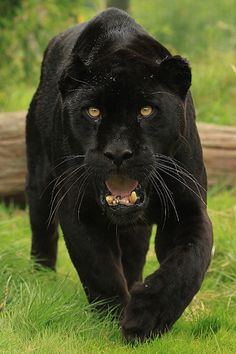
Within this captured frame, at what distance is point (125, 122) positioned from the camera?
3613 mm

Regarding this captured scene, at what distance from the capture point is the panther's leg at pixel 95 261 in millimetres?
4008

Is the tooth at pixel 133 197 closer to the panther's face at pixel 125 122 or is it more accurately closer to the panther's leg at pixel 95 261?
the panther's face at pixel 125 122

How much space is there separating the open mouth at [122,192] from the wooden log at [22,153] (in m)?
3.36

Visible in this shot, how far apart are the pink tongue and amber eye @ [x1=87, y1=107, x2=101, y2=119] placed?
27 cm

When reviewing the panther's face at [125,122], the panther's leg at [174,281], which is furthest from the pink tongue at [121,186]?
the panther's leg at [174,281]

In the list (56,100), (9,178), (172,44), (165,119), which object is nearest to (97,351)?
(165,119)

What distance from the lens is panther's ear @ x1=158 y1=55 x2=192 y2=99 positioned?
3761 millimetres

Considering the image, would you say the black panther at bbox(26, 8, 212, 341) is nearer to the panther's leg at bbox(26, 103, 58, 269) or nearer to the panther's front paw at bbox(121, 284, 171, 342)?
the panther's front paw at bbox(121, 284, 171, 342)

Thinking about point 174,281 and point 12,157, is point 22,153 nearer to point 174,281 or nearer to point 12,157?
point 12,157

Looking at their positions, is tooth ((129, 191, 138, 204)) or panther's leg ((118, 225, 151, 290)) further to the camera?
panther's leg ((118, 225, 151, 290))

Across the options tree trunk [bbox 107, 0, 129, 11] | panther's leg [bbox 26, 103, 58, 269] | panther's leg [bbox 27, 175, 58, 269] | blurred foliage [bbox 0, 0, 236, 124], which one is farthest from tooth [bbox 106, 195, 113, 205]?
tree trunk [bbox 107, 0, 129, 11]

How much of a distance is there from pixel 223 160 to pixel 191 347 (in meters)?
3.71

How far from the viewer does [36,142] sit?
4.93 m

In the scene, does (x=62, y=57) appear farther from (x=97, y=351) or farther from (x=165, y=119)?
(x=97, y=351)
